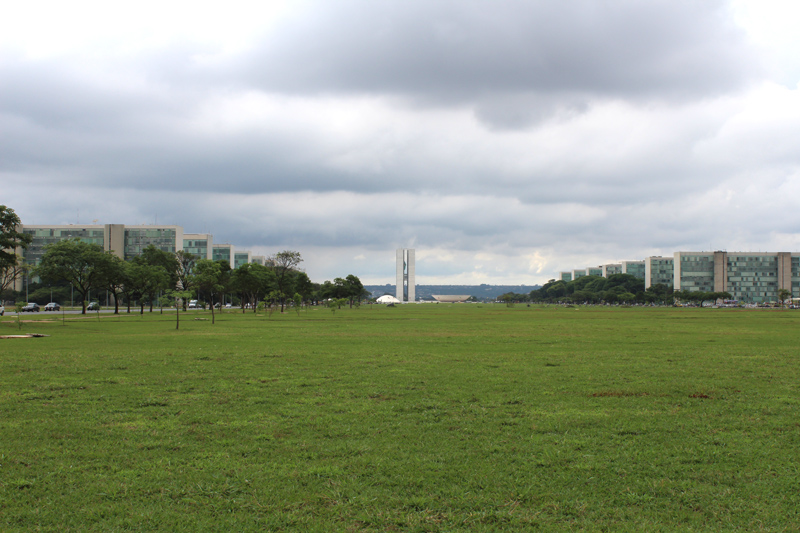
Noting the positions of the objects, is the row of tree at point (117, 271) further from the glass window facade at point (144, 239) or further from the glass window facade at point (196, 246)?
the glass window facade at point (196, 246)

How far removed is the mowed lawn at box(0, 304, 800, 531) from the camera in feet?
19.0

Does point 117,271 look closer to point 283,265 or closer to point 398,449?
point 283,265

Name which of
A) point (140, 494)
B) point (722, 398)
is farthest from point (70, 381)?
point (722, 398)

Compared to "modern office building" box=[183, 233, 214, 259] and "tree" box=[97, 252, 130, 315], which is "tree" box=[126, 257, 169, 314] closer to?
"tree" box=[97, 252, 130, 315]

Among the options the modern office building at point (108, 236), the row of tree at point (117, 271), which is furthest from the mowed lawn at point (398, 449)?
the modern office building at point (108, 236)

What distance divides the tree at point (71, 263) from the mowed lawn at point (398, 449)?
52013 mm

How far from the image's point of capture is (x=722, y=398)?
1178 cm

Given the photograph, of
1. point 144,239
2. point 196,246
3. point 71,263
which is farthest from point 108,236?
point 71,263

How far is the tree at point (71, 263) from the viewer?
5841cm

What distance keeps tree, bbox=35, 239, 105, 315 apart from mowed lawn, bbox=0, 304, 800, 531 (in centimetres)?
5201

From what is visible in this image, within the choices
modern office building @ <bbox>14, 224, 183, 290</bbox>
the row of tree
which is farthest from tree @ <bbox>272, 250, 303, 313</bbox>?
modern office building @ <bbox>14, 224, 183, 290</bbox>

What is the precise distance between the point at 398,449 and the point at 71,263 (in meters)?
64.8

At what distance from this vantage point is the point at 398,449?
7836 mm

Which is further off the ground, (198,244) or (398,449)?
(198,244)
